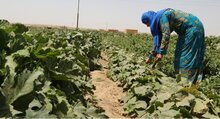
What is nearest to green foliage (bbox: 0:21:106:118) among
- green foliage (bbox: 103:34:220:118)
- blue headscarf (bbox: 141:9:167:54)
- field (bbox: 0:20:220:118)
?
field (bbox: 0:20:220:118)

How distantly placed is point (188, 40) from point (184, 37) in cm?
12

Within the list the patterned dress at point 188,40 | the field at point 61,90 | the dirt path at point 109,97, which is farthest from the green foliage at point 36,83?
the patterned dress at point 188,40

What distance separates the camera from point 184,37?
6.96m

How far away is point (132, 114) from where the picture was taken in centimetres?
486

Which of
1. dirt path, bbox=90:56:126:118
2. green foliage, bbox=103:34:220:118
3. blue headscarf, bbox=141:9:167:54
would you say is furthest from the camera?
blue headscarf, bbox=141:9:167:54

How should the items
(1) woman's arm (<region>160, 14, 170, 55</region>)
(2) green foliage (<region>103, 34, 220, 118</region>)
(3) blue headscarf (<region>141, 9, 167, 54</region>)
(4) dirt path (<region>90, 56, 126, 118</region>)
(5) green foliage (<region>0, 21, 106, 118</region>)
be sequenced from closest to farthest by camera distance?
(5) green foliage (<region>0, 21, 106, 118</region>)
(2) green foliage (<region>103, 34, 220, 118</region>)
(4) dirt path (<region>90, 56, 126, 118</region>)
(1) woman's arm (<region>160, 14, 170, 55</region>)
(3) blue headscarf (<region>141, 9, 167, 54</region>)

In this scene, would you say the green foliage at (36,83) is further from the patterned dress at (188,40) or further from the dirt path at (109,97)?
the patterned dress at (188,40)

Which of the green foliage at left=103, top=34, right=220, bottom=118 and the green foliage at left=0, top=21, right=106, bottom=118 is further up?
the green foliage at left=0, top=21, right=106, bottom=118

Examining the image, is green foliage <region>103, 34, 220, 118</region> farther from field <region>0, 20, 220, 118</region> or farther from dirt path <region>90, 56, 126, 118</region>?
dirt path <region>90, 56, 126, 118</region>

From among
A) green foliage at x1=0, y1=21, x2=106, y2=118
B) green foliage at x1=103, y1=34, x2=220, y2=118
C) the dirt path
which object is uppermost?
green foliage at x1=0, y1=21, x2=106, y2=118

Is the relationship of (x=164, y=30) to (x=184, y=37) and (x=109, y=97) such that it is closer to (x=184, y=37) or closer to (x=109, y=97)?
(x=184, y=37)

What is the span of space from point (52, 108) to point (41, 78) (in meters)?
0.27

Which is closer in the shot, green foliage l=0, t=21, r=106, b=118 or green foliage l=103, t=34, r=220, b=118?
green foliage l=0, t=21, r=106, b=118

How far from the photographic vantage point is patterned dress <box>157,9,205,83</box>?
6.84 meters
